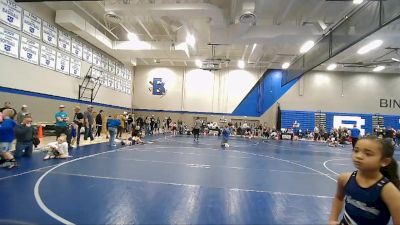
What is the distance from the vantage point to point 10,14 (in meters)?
12.4

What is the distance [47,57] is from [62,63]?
1.37 meters

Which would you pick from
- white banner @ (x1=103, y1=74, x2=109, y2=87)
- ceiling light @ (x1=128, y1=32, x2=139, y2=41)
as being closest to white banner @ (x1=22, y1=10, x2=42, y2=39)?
ceiling light @ (x1=128, y1=32, x2=139, y2=41)

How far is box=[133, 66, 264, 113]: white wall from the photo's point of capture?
29.7m

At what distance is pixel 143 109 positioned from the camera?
2975 centimetres

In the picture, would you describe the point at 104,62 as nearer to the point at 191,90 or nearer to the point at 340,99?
the point at 191,90

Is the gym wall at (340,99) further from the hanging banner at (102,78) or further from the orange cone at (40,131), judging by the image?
the orange cone at (40,131)

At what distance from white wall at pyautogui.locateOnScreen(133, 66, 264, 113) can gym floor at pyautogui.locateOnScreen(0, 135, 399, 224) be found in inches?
849

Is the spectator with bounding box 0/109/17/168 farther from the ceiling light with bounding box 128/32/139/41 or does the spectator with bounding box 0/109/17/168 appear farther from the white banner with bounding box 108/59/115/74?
the white banner with bounding box 108/59/115/74

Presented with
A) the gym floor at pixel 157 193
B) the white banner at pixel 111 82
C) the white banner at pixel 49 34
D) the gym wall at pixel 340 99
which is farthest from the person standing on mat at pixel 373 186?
the gym wall at pixel 340 99

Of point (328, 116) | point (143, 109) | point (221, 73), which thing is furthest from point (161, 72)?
point (328, 116)

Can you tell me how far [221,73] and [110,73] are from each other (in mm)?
11980

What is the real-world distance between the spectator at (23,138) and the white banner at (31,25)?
24.1 ft

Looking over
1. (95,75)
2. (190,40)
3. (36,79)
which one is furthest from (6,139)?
(190,40)

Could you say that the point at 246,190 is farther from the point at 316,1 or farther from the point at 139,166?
the point at 316,1
